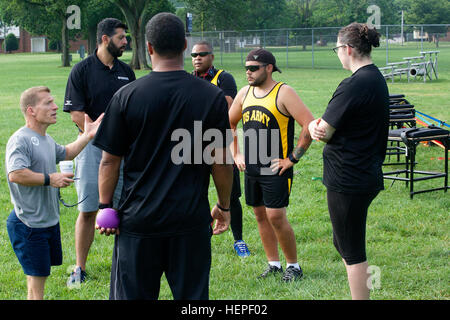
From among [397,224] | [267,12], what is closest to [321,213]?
[397,224]

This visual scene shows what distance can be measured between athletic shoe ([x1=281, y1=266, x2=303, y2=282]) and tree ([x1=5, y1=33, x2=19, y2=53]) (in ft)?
333

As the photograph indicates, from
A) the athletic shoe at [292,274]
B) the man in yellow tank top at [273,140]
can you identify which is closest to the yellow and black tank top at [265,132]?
the man in yellow tank top at [273,140]

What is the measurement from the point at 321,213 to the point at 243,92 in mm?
2604

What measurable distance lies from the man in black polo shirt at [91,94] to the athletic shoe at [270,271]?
5.51 feet

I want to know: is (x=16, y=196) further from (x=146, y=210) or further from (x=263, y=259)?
(x=263, y=259)

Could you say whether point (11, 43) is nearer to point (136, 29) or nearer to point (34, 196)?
point (136, 29)

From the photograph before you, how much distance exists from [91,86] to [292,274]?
2.52 meters

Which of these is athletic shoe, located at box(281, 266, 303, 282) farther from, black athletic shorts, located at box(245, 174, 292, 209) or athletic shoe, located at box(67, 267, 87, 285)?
athletic shoe, located at box(67, 267, 87, 285)

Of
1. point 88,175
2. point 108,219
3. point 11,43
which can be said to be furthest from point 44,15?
point 108,219

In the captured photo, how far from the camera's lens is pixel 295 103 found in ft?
16.4

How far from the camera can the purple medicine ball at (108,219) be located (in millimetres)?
3207

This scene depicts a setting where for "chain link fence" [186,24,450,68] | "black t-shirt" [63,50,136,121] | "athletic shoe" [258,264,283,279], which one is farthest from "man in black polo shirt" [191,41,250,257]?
"chain link fence" [186,24,450,68]
